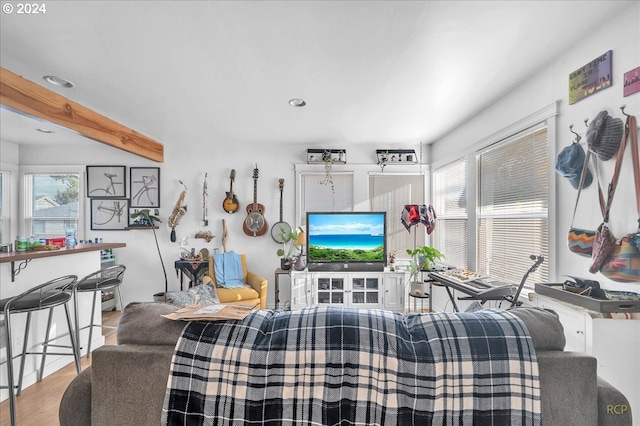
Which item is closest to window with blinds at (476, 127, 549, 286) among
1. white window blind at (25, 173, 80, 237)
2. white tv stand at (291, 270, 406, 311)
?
white tv stand at (291, 270, 406, 311)

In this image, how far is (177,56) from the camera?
81.7 inches

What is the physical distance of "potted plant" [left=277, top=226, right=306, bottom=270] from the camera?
164 inches

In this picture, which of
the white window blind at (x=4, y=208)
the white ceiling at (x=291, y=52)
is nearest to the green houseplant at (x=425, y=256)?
the white ceiling at (x=291, y=52)

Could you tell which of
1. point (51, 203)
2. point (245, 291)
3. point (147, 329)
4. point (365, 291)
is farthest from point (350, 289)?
point (51, 203)

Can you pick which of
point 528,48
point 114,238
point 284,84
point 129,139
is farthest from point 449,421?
point 114,238

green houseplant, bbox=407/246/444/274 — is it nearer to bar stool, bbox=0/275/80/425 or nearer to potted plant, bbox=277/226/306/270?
potted plant, bbox=277/226/306/270

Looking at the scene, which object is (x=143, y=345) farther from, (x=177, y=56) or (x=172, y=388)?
(x=177, y=56)

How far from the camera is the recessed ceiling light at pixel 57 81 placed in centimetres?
239

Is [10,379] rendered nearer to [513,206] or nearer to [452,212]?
[513,206]

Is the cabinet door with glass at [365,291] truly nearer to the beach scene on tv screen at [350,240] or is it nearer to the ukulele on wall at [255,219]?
the beach scene on tv screen at [350,240]

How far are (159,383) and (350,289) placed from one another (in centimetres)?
310

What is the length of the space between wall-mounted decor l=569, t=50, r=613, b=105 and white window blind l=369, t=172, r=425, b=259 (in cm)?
261

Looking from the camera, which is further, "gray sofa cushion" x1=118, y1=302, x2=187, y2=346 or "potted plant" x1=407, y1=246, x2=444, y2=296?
"potted plant" x1=407, y1=246, x2=444, y2=296

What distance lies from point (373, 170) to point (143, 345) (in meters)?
3.93
